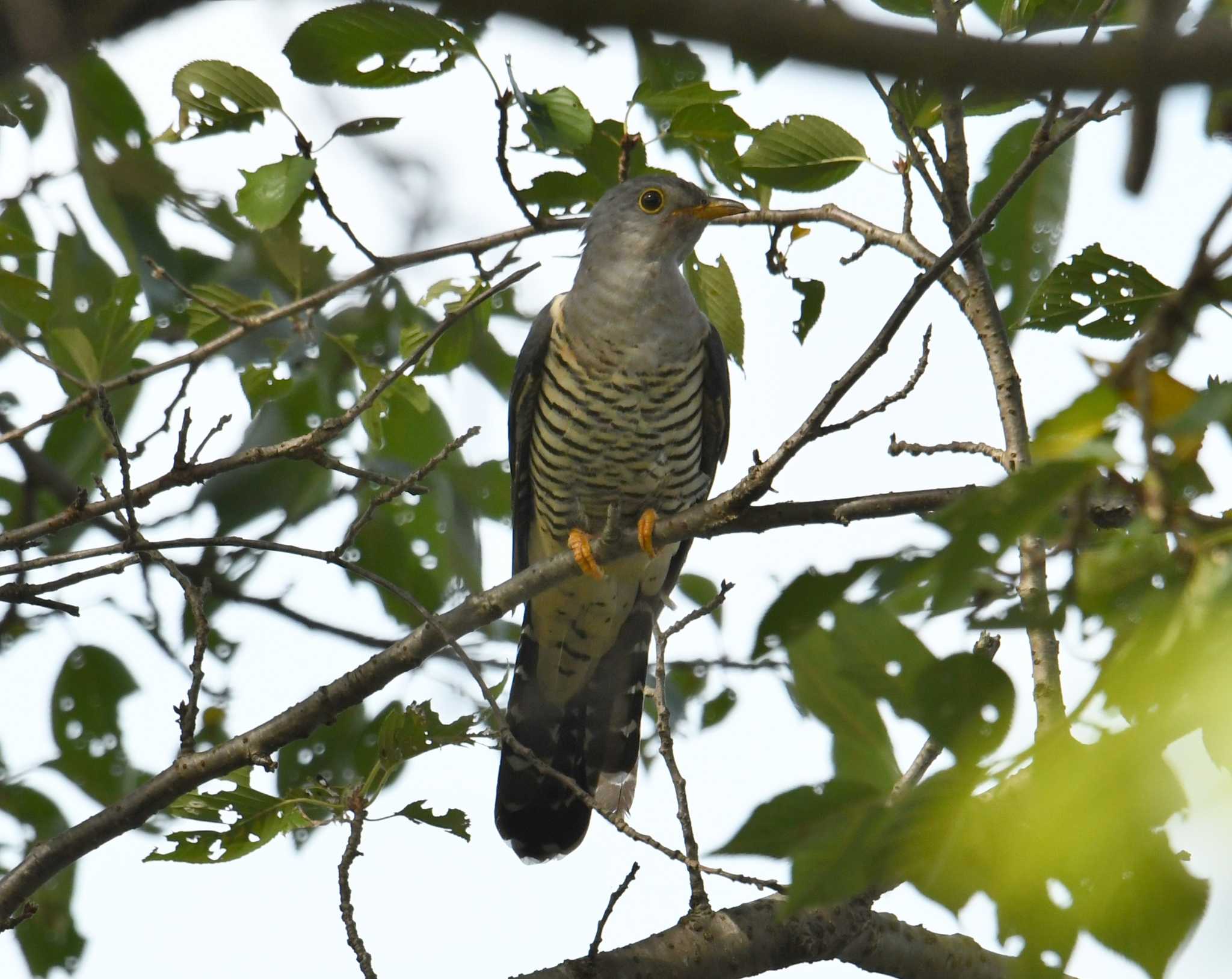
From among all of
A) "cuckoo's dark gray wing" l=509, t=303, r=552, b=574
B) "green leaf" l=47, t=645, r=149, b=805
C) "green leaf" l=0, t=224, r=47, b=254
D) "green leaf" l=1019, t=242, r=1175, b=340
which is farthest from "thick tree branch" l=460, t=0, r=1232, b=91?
"cuckoo's dark gray wing" l=509, t=303, r=552, b=574

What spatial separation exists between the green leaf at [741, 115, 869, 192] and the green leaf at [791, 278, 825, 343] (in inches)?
9.7

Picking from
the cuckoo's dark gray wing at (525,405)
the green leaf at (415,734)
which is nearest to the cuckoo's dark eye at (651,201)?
the cuckoo's dark gray wing at (525,405)

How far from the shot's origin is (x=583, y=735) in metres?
4.70

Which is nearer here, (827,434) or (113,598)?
(827,434)

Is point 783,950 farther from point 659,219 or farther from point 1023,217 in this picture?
point 659,219

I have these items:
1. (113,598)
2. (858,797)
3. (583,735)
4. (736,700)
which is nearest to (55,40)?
(858,797)

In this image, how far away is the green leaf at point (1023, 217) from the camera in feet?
9.36

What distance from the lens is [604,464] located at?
4.36m

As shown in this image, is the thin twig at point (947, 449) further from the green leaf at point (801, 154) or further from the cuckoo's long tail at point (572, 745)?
the cuckoo's long tail at point (572, 745)

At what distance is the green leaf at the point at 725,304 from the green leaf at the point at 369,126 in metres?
0.89

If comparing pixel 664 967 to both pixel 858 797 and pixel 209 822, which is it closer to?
pixel 209 822

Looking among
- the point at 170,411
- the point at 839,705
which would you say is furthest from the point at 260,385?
the point at 839,705

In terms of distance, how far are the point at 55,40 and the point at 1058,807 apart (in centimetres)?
76

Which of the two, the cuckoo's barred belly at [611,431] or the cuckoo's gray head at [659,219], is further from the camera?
the cuckoo's gray head at [659,219]
